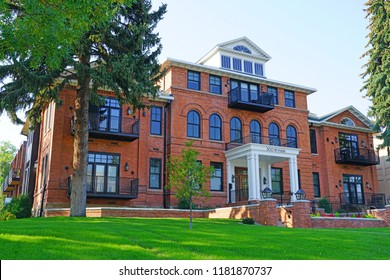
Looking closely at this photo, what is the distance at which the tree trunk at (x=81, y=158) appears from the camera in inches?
727

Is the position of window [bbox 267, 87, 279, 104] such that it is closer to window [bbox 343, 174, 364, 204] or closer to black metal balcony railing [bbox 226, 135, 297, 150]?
black metal balcony railing [bbox 226, 135, 297, 150]

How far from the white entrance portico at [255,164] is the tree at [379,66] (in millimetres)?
7193

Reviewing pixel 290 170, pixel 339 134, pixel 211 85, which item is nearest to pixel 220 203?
pixel 290 170

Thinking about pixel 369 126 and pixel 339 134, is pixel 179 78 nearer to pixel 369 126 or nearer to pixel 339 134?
pixel 339 134

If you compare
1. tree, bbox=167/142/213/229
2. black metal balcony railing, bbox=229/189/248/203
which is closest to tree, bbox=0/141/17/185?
black metal balcony railing, bbox=229/189/248/203

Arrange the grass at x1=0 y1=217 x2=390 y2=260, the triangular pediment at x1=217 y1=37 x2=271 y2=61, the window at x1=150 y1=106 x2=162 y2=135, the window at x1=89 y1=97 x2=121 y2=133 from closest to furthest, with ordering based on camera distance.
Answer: the grass at x1=0 y1=217 x2=390 y2=260 < the window at x1=89 y1=97 x2=121 y2=133 < the window at x1=150 y1=106 x2=162 y2=135 < the triangular pediment at x1=217 y1=37 x2=271 y2=61

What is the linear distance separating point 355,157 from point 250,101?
10.7 m

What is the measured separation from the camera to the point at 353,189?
3241 cm

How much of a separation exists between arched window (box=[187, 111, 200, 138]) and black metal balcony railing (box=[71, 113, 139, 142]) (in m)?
3.89

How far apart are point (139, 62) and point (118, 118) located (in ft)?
21.1

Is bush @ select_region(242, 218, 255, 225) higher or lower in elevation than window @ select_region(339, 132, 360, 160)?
lower

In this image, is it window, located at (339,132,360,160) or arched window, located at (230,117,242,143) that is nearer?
arched window, located at (230,117,242,143)

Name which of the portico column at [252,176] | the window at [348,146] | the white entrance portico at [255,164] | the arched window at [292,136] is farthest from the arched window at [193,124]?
the window at [348,146]

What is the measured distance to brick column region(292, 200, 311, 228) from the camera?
18641 millimetres
